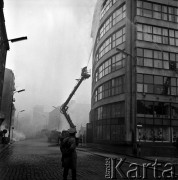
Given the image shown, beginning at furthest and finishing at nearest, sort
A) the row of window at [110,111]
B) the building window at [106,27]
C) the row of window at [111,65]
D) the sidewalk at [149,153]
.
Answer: the building window at [106,27] < the row of window at [111,65] < the row of window at [110,111] < the sidewalk at [149,153]

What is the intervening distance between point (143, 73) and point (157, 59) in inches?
126

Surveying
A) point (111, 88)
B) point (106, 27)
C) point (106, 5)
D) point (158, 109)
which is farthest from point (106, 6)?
point (158, 109)

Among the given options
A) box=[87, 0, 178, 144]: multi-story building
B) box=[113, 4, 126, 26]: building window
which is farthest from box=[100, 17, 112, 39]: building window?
box=[113, 4, 126, 26]: building window

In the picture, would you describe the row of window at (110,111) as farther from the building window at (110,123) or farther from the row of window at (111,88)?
the row of window at (111,88)

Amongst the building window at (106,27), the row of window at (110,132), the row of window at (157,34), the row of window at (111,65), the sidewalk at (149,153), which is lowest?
the sidewalk at (149,153)

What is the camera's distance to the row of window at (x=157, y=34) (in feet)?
124

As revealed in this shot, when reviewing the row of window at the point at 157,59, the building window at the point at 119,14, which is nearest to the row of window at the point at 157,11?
the building window at the point at 119,14

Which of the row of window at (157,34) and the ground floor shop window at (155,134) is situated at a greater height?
the row of window at (157,34)

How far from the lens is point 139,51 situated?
121 feet

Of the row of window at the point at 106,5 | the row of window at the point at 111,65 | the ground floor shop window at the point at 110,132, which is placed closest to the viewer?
the ground floor shop window at the point at 110,132

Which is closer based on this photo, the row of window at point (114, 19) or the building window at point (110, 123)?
the building window at point (110, 123)

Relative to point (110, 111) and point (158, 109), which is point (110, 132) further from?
point (158, 109)

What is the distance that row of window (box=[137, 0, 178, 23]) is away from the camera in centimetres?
3853

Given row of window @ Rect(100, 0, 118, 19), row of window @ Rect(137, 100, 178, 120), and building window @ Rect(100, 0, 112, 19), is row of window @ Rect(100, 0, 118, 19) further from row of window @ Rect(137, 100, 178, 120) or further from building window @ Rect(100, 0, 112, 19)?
row of window @ Rect(137, 100, 178, 120)
